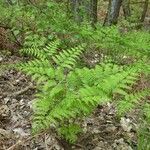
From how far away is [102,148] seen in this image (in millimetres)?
4391

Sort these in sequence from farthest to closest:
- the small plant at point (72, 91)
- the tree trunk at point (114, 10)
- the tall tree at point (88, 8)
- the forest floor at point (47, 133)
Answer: the tree trunk at point (114, 10) < the tall tree at point (88, 8) < the forest floor at point (47, 133) < the small plant at point (72, 91)

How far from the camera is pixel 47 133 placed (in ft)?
14.6

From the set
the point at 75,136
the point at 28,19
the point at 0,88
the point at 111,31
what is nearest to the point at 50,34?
the point at 28,19

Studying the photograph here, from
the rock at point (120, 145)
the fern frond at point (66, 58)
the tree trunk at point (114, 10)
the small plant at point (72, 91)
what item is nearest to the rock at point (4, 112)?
the small plant at point (72, 91)

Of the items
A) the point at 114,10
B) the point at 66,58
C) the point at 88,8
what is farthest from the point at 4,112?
the point at 88,8

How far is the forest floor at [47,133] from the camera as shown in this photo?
14.2 ft

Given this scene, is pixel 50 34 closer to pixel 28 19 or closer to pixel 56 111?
pixel 28 19

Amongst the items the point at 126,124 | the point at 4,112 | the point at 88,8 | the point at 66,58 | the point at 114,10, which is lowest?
the point at 88,8

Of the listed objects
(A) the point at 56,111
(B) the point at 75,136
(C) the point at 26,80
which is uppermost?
(A) the point at 56,111

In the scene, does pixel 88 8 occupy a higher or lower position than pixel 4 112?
lower

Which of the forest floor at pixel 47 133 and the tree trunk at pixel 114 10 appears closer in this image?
the forest floor at pixel 47 133

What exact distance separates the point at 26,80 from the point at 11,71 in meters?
0.41

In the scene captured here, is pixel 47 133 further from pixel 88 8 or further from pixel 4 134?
pixel 88 8

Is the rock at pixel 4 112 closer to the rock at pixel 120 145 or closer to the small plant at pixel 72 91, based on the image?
the small plant at pixel 72 91
